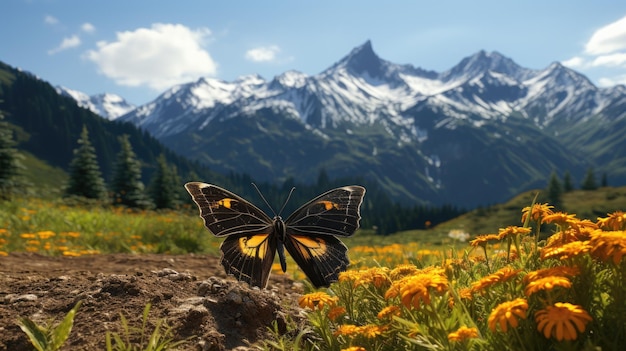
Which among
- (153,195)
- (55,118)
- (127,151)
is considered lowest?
(153,195)

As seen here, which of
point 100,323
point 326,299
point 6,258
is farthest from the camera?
point 6,258

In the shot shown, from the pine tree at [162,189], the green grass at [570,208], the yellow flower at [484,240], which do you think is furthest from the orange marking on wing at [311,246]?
the green grass at [570,208]

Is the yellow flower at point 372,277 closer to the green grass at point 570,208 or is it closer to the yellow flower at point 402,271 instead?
the yellow flower at point 402,271

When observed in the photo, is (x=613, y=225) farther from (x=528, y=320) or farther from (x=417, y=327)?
(x=417, y=327)

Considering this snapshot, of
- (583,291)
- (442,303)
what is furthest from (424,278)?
(583,291)

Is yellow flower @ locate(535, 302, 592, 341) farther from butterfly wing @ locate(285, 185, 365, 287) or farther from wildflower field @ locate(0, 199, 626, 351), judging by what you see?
butterfly wing @ locate(285, 185, 365, 287)

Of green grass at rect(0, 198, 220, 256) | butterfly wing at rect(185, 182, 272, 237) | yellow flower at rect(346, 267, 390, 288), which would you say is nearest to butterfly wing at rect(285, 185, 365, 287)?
butterfly wing at rect(185, 182, 272, 237)
